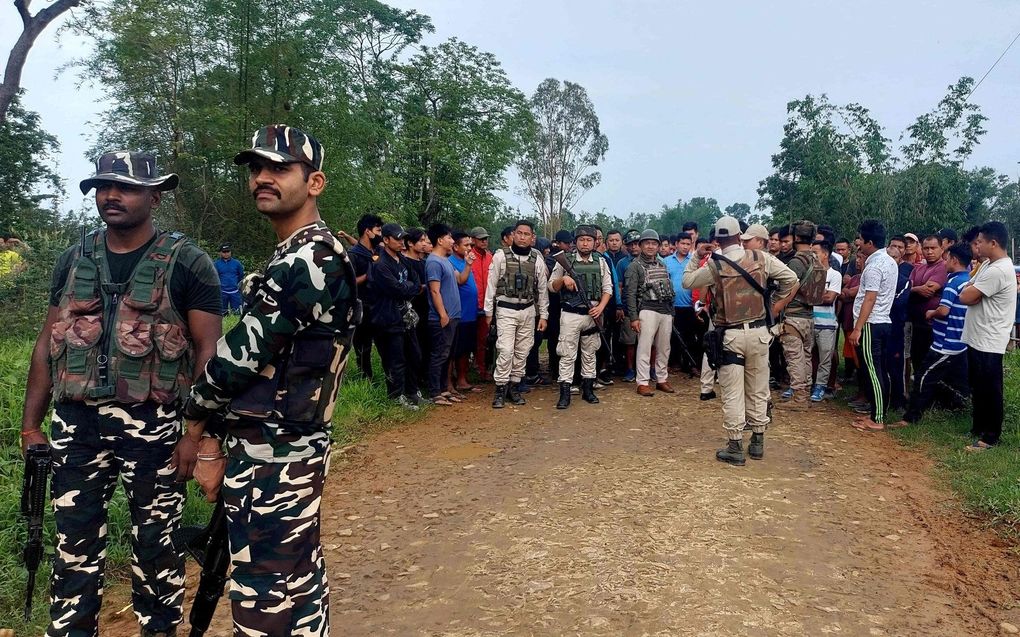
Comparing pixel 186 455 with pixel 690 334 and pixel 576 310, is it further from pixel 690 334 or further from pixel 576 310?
pixel 690 334

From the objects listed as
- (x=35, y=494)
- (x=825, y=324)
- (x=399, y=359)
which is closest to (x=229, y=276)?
(x=399, y=359)

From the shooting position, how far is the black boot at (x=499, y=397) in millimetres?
7098

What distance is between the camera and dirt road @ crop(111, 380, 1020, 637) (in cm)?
295

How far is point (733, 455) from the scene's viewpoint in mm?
5102

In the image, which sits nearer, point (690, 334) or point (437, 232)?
point (437, 232)

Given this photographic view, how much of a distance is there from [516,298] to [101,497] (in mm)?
4955

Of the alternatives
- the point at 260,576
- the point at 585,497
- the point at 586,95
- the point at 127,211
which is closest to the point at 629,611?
the point at 585,497

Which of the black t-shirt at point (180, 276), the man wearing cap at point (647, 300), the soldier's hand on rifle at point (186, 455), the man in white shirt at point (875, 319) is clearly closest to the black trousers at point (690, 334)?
the man wearing cap at point (647, 300)

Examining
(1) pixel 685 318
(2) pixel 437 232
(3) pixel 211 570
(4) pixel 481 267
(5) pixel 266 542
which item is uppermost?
(2) pixel 437 232

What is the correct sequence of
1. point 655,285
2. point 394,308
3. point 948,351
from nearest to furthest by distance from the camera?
point 948,351 < point 394,308 < point 655,285

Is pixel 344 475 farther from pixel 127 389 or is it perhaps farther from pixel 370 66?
pixel 370 66

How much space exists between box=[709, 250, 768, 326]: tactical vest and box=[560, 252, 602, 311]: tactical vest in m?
2.00

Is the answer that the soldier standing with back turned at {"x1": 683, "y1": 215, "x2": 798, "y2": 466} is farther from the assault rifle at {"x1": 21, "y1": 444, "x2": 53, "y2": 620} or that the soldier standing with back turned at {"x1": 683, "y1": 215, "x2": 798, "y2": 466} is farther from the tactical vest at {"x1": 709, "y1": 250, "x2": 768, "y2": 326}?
the assault rifle at {"x1": 21, "y1": 444, "x2": 53, "y2": 620}

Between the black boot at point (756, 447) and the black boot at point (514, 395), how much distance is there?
9.09 feet
